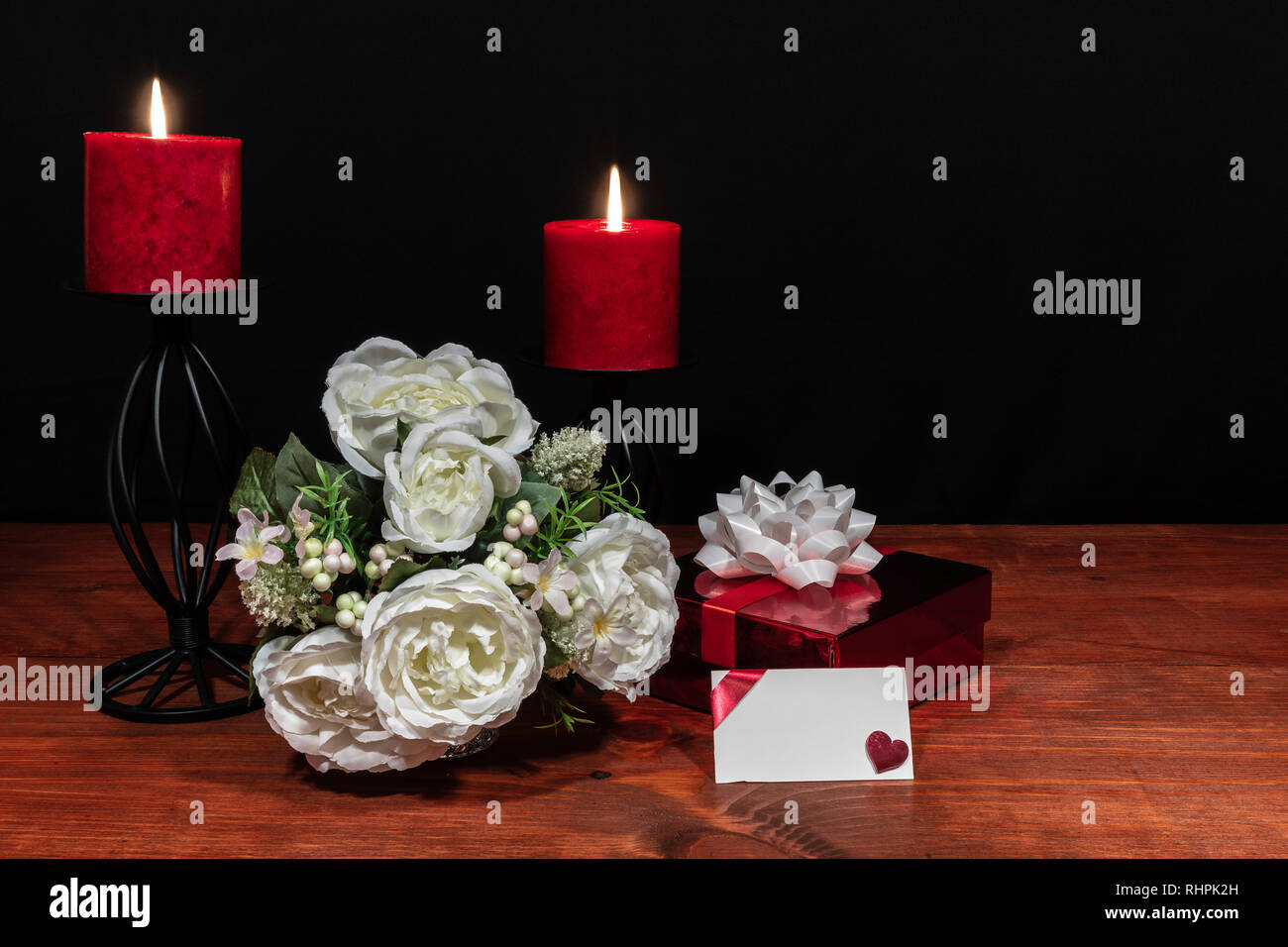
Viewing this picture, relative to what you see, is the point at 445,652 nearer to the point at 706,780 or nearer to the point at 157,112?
the point at 706,780

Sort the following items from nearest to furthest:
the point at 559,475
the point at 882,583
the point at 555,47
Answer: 1. the point at 559,475
2. the point at 882,583
3. the point at 555,47

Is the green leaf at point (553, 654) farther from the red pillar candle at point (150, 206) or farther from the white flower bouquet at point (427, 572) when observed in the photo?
the red pillar candle at point (150, 206)

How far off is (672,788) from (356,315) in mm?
759

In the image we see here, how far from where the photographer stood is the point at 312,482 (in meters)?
0.81

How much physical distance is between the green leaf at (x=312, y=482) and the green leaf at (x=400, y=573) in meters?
0.05

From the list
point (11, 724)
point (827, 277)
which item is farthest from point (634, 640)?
point (827, 277)

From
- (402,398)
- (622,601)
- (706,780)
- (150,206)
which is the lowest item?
(706,780)

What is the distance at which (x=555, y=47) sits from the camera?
1336mm

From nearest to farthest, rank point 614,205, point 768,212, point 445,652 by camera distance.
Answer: point 445,652 < point 614,205 < point 768,212

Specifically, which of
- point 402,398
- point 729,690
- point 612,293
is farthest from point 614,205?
point 729,690

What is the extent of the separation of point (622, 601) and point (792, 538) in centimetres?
18

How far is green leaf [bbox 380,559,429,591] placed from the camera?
2.48 feet

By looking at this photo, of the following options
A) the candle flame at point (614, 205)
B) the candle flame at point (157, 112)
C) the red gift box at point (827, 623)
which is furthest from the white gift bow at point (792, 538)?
the candle flame at point (157, 112)
